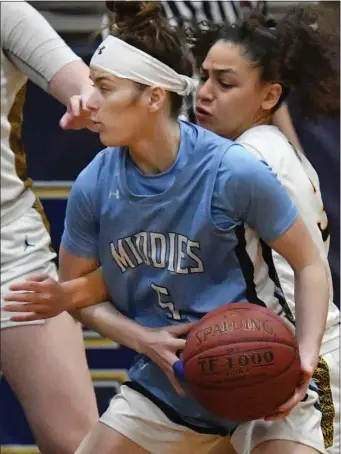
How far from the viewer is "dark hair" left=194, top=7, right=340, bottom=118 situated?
1421 millimetres

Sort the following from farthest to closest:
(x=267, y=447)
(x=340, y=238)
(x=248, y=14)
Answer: (x=340, y=238) < (x=248, y=14) < (x=267, y=447)

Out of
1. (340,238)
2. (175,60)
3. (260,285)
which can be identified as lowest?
(340,238)

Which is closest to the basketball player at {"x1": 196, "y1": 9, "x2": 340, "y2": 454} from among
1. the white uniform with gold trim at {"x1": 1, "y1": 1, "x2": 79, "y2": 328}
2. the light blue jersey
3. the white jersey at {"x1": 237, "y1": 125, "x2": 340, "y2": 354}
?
the white jersey at {"x1": 237, "y1": 125, "x2": 340, "y2": 354}

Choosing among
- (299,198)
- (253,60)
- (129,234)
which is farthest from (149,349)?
(253,60)

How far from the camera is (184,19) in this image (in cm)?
145

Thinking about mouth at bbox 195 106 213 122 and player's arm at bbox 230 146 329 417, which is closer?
player's arm at bbox 230 146 329 417

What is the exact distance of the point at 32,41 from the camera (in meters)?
1.33

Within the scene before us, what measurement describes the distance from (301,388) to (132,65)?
1.59 ft

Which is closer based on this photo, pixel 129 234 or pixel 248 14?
pixel 129 234

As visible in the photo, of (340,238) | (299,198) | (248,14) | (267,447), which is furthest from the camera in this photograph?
(340,238)

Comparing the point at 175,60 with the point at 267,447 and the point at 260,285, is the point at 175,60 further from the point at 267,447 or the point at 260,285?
the point at 267,447

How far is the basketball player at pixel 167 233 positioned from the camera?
1.18 meters

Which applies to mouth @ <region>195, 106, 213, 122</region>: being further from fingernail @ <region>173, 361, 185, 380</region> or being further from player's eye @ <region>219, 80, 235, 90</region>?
fingernail @ <region>173, 361, 185, 380</region>

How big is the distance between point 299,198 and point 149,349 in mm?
328
